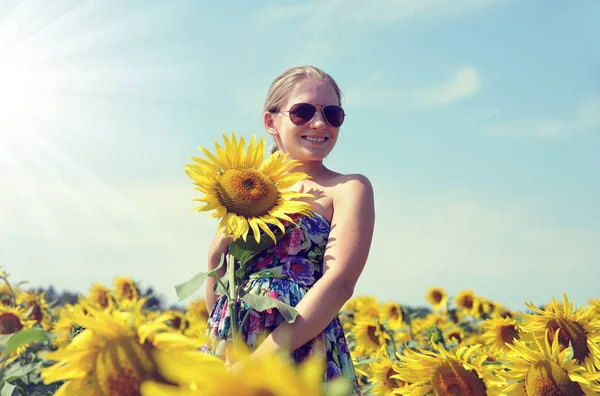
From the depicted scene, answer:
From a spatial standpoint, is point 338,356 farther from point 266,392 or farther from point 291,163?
point 266,392

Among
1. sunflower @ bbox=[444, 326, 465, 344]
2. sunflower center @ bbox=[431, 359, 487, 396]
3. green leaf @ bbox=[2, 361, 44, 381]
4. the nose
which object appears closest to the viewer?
green leaf @ bbox=[2, 361, 44, 381]

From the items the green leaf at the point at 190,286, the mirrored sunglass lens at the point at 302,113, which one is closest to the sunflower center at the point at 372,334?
the mirrored sunglass lens at the point at 302,113

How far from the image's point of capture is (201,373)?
0.71m

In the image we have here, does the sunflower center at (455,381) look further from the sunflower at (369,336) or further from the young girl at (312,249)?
the sunflower at (369,336)

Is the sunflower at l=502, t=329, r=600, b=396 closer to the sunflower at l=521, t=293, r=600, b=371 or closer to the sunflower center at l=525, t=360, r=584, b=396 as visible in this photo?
the sunflower center at l=525, t=360, r=584, b=396

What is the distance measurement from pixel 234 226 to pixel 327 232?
0.54m

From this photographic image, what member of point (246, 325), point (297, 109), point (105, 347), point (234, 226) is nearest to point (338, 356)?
point (246, 325)

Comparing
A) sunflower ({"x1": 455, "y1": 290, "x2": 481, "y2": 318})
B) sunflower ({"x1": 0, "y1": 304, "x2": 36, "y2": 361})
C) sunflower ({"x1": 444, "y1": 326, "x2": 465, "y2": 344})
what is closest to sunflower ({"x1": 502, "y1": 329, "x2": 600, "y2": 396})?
sunflower ({"x1": 444, "y1": 326, "x2": 465, "y2": 344})

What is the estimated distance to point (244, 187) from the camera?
247 cm

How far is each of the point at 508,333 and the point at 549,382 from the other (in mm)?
1998

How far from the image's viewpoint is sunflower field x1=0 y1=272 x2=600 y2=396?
722 mm

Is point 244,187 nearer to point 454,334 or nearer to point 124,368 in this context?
point 124,368

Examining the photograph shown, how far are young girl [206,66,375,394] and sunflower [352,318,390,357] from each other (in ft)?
8.54

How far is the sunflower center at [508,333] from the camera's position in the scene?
15.8 feet
